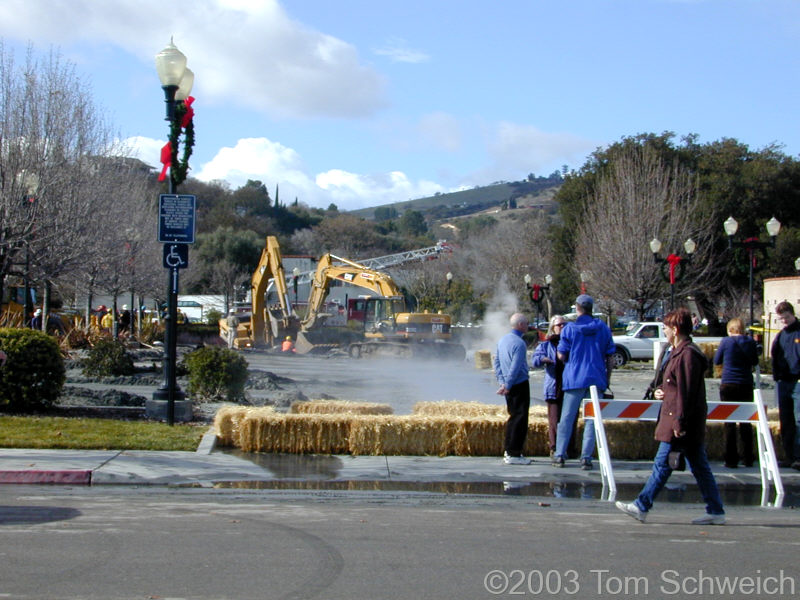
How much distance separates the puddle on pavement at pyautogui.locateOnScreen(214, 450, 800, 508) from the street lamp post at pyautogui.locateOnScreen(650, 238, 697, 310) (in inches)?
861

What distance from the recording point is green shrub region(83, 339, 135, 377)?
68.2 feet

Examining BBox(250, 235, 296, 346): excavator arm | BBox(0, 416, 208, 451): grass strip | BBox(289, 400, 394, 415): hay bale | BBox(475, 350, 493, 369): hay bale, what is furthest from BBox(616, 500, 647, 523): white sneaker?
BBox(250, 235, 296, 346): excavator arm

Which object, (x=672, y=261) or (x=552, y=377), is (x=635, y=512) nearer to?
A: (x=552, y=377)

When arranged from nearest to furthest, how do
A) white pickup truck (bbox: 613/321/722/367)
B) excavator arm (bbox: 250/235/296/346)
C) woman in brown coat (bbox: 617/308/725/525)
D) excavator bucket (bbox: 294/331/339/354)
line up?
woman in brown coat (bbox: 617/308/725/525) → white pickup truck (bbox: 613/321/722/367) → excavator arm (bbox: 250/235/296/346) → excavator bucket (bbox: 294/331/339/354)

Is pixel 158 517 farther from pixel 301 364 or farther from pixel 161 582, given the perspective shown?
pixel 301 364

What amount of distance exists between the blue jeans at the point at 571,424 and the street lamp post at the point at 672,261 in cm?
2154

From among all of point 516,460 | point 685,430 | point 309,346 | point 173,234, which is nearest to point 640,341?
point 309,346

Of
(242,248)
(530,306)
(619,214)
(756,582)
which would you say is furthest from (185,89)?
(242,248)

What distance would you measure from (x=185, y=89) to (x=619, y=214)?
33644mm

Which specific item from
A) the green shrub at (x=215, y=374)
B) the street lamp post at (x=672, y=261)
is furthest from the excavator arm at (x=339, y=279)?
the green shrub at (x=215, y=374)

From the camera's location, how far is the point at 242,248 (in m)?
77.9

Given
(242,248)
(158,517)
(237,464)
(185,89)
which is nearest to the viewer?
(158,517)

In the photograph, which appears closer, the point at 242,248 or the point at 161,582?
the point at 161,582

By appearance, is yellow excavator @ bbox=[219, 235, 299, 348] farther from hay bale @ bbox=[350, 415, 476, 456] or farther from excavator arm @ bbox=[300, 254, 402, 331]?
hay bale @ bbox=[350, 415, 476, 456]
